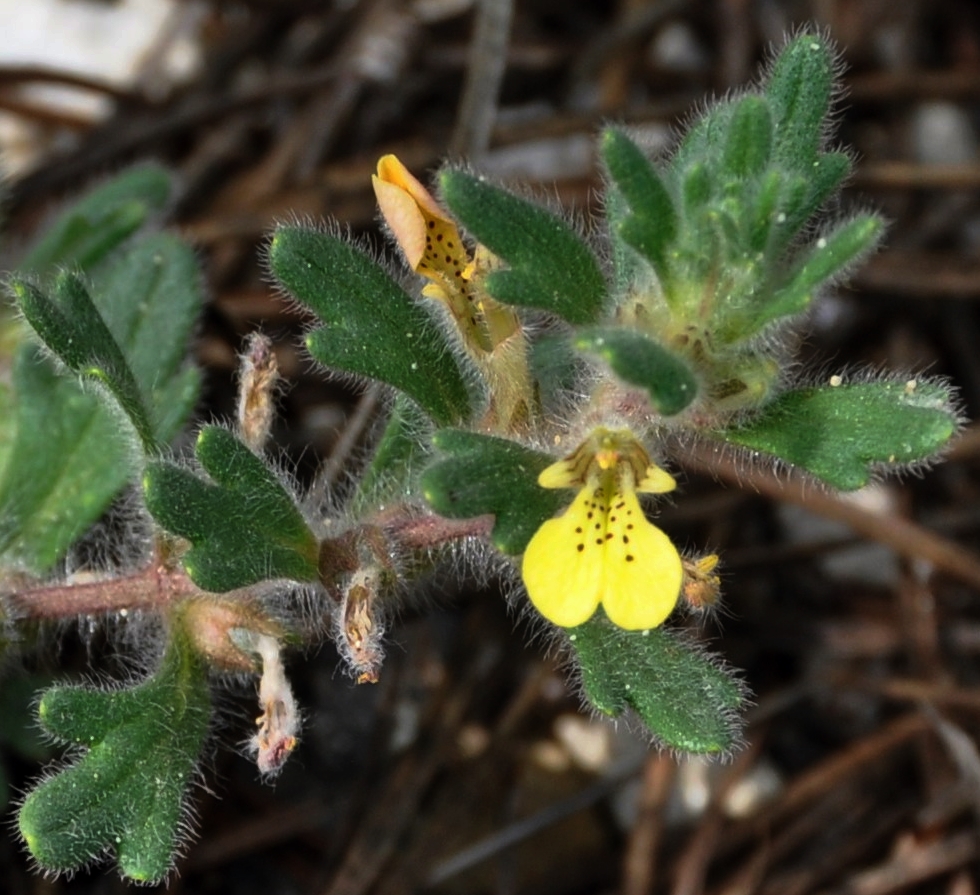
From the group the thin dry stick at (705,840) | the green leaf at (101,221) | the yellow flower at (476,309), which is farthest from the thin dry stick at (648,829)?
the green leaf at (101,221)

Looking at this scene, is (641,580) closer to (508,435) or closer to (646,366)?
(646,366)

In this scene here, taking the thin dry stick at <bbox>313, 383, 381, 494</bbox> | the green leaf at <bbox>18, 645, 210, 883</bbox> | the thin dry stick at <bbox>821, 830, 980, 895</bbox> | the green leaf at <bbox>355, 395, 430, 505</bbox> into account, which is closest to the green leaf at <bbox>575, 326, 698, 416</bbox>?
the green leaf at <bbox>355, 395, 430, 505</bbox>

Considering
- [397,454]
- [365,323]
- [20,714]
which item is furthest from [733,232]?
[20,714]

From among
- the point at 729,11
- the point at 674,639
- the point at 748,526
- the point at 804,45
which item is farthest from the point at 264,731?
the point at 729,11

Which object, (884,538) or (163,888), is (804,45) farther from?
(163,888)

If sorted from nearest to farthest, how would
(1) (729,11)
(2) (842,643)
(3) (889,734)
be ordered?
(3) (889,734) → (2) (842,643) → (1) (729,11)

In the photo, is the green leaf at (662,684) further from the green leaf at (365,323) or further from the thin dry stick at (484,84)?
the thin dry stick at (484,84)
